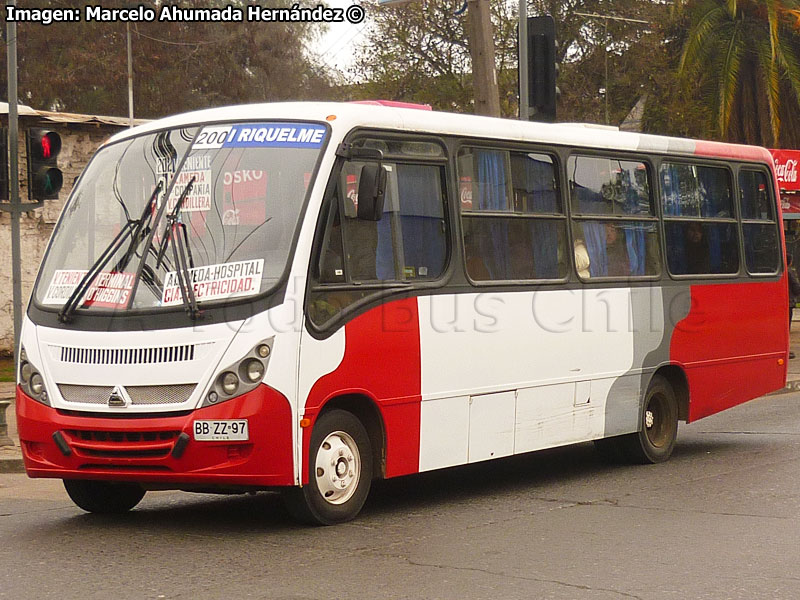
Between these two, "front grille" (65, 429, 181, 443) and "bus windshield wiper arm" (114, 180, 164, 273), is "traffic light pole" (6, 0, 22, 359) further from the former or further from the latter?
"front grille" (65, 429, 181, 443)

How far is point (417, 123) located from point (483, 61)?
7879 mm

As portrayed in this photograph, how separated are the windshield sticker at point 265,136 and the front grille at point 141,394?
1611 mm

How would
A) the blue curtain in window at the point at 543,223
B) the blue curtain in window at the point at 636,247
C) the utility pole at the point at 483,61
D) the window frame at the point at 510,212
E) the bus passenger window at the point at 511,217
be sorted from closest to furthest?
1. the window frame at the point at 510,212
2. the bus passenger window at the point at 511,217
3. the blue curtain in window at the point at 543,223
4. the blue curtain in window at the point at 636,247
5. the utility pole at the point at 483,61

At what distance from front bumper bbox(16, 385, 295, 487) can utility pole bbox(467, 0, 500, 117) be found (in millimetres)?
9537

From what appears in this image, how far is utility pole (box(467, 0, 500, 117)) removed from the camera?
16828 mm

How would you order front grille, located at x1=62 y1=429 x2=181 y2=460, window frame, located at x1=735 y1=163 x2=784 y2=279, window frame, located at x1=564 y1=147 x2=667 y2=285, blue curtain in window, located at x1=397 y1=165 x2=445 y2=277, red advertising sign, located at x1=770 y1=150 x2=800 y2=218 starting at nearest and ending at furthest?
1. front grille, located at x1=62 y1=429 x2=181 y2=460
2. blue curtain in window, located at x1=397 y1=165 x2=445 y2=277
3. window frame, located at x1=564 y1=147 x2=667 y2=285
4. window frame, located at x1=735 y1=163 x2=784 y2=279
5. red advertising sign, located at x1=770 y1=150 x2=800 y2=218

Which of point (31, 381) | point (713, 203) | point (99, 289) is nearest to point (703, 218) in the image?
point (713, 203)

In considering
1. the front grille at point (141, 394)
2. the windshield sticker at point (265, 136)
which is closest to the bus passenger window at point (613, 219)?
the windshield sticker at point (265, 136)

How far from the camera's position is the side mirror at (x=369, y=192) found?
8.41m

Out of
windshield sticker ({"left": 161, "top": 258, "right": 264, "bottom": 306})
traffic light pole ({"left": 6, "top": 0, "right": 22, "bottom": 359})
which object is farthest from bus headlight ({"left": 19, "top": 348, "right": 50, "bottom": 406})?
traffic light pole ({"left": 6, "top": 0, "right": 22, "bottom": 359})

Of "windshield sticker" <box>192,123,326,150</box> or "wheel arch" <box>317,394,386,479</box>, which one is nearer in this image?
"windshield sticker" <box>192,123,326,150</box>

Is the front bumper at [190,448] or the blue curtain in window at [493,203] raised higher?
the blue curtain in window at [493,203]

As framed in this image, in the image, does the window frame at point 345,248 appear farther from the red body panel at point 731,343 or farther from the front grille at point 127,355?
the red body panel at point 731,343

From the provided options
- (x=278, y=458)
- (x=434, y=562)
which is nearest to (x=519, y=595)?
(x=434, y=562)
